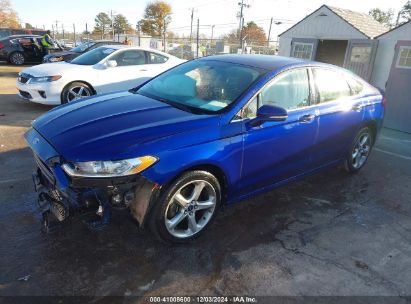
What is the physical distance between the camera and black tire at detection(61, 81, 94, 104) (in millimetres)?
7375

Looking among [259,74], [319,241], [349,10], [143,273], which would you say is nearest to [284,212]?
[319,241]

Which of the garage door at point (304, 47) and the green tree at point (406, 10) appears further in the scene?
the green tree at point (406, 10)

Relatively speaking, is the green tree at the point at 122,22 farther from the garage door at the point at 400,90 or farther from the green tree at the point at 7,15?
the garage door at the point at 400,90

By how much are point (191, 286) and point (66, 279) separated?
0.95 metres

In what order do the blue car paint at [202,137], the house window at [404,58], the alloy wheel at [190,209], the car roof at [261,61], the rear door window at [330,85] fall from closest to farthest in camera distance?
the blue car paint at [202,137] → the alloy wheel at [190,209] → the car roof at [261,61] → the rear door window at [330,85] → the house window at [404,58]

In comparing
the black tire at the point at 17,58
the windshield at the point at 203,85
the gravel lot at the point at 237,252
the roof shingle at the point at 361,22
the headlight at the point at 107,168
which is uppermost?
the roof shingle at the point at 361,22

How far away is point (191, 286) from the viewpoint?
262 cm

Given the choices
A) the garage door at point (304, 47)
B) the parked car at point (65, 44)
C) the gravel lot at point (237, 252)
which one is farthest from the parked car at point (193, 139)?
the parked car at point (65, 44)

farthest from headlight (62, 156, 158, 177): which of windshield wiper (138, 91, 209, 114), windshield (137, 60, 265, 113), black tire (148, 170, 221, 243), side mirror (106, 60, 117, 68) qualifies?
side mirror (106, 60, 117, 68)

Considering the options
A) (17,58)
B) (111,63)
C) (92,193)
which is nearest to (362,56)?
(111,63)

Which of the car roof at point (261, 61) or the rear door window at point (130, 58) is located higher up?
the car roof at point (261, 61)

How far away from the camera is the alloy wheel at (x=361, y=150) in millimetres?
4905

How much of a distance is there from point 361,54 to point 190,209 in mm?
10433

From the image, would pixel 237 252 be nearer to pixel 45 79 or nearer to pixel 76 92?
pixel 76 92
